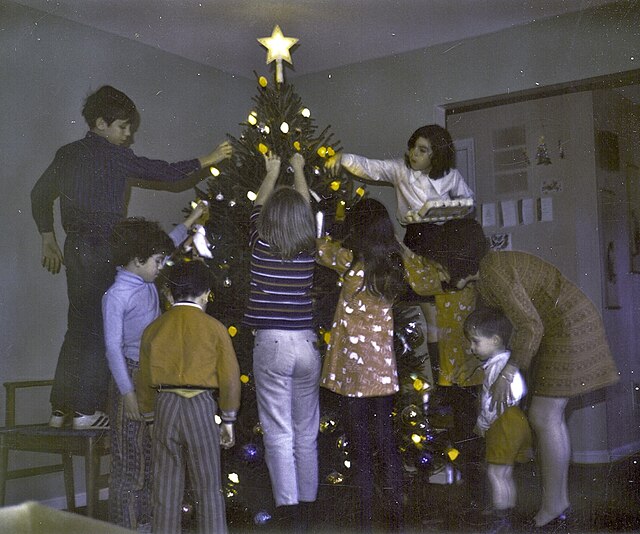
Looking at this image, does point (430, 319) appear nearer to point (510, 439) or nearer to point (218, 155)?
point (510, 439)

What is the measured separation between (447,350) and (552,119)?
597 millimetres

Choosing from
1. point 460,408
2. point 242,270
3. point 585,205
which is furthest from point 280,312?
point 585,205

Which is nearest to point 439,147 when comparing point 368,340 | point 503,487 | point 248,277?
point 368,340

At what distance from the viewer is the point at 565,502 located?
164 centimetres

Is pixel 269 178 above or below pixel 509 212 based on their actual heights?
above

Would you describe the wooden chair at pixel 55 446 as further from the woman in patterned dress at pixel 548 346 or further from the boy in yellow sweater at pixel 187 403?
the woman in patterned dress at pixel 548 346

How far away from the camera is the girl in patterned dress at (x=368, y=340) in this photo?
5.98 ft

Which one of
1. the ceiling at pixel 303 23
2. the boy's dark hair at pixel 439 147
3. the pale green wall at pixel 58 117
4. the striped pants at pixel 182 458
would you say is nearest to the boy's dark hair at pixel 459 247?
the boy's dark hair at pixel 439 147

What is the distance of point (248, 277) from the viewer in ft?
6.48

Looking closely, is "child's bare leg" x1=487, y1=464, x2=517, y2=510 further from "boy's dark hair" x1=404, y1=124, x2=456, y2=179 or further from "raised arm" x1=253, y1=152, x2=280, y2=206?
"raised arm" x1=253, y1=152, x2=280, y2=206

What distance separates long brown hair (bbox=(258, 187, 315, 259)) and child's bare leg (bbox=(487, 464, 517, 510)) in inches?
28.6

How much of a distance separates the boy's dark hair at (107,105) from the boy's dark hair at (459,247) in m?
0.92

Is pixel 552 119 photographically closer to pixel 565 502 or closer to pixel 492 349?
pixel 492 349

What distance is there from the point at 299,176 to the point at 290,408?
0.63 m
